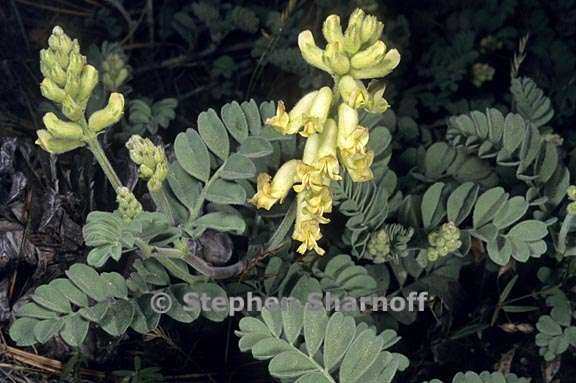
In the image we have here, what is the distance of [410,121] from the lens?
283 centimetres

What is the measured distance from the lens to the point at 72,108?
1.87 metres

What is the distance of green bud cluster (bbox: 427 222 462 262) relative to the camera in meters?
2.25

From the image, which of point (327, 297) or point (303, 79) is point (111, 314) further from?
point (303, 79)

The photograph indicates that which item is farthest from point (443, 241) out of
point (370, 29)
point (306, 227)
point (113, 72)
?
point (113, 72)

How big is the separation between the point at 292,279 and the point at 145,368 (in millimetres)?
497

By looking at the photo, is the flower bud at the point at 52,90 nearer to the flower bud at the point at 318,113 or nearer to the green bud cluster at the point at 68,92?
the green bud cluster at the point at 68,92

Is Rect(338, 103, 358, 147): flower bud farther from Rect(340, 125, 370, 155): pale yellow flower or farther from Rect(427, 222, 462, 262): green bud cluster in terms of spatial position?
Rect(427, 222, 462, 262): green bud cluster

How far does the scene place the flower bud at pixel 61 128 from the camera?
6.12 feet

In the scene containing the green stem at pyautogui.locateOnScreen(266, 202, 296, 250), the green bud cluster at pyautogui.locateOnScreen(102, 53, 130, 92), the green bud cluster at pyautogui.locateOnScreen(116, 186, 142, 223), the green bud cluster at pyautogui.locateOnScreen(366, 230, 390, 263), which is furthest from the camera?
the green bud cluster at pyautogui.locateOnScreen(102, 53, 130, 92)

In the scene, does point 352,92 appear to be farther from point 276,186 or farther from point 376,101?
point 276,186

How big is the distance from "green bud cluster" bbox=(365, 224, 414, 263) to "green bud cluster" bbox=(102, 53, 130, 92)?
100cm

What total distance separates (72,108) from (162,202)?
1.08 feet

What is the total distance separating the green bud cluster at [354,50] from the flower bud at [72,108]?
0.52 metres

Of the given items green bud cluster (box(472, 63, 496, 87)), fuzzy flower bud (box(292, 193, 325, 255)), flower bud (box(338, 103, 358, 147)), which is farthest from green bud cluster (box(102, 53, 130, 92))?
green bud cluster (box(472, 63, 496, 87))
